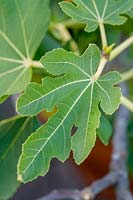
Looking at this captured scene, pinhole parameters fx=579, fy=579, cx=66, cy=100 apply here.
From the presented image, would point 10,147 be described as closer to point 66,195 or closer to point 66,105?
point 66,195

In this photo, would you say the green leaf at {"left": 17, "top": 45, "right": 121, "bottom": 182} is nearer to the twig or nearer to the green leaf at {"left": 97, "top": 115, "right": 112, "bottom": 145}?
the green leaf at {"left": 97, "top": 115, "right": 112, "bottom": 145}

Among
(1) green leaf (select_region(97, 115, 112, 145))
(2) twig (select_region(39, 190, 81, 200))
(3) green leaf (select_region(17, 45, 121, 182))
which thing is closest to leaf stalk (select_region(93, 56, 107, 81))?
(3) green leaf (select_region(17, 45, 121, 182))

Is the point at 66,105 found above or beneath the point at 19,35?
beneath

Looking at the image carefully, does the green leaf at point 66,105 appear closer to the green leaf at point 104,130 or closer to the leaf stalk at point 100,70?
the leaf stalk at point 100,70

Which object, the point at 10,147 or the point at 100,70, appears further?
the point at 10,147

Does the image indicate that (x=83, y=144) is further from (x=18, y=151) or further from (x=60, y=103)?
(x=18, y=151)

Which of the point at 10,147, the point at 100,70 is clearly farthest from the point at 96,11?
the point at 10,147
